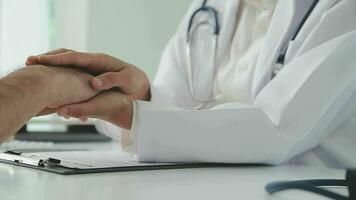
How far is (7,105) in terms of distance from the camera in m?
0.53

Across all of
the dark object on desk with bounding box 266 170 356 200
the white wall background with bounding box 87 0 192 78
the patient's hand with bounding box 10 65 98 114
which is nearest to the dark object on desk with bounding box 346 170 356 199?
the dark object on desk with bounding box 266 170 356 200

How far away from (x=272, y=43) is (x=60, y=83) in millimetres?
495

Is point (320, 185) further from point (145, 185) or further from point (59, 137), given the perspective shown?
point (59, 137)

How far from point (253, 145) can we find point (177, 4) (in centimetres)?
149

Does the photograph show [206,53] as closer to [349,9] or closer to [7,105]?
[349,9]

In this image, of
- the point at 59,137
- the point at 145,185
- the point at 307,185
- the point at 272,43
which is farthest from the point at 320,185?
the point at 59,137

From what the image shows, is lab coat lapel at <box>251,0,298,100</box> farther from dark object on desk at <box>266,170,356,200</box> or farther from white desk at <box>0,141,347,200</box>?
dark object on desk at <box>266,170,356,200</box>

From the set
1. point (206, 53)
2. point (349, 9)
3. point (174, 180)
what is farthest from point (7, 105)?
point (206, 53)

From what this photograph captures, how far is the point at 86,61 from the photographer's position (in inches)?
31.8

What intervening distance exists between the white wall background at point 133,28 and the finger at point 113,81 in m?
1.38

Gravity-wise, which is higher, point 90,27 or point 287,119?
point 90,27

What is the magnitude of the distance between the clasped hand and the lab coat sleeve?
0.22 ft

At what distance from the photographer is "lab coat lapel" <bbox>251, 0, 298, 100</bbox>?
3.41 ft

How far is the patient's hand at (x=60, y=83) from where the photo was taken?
2.23ft
